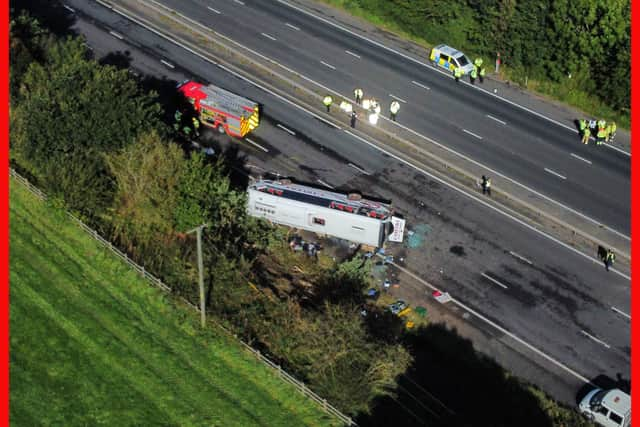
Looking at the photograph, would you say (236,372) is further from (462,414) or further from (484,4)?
(484,4)

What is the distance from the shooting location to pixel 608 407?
48.3 meters

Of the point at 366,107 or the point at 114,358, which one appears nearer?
the point at 114,358

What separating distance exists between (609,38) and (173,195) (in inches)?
1520

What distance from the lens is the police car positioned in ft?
247

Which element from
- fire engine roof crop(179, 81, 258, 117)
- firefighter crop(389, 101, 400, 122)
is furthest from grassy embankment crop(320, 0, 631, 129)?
fire engine roof crop(179, 81, 258, 117)

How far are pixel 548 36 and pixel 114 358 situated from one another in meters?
45.5

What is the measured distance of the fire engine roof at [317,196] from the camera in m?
58.2

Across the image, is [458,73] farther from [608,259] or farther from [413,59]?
[608,259]

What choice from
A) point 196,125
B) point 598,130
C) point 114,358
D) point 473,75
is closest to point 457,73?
point 473,75

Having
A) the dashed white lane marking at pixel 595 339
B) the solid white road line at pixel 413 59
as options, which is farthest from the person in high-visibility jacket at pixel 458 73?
the dashed white lane marking at pixel 595 339

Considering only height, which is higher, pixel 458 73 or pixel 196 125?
pixel 458 73

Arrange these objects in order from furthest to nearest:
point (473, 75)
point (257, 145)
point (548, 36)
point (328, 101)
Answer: point (473, 75), point (548, 36), point (328, 101), point (257, 145)

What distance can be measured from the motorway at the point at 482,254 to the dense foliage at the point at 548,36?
608cm

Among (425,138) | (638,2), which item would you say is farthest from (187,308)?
(638,2)
